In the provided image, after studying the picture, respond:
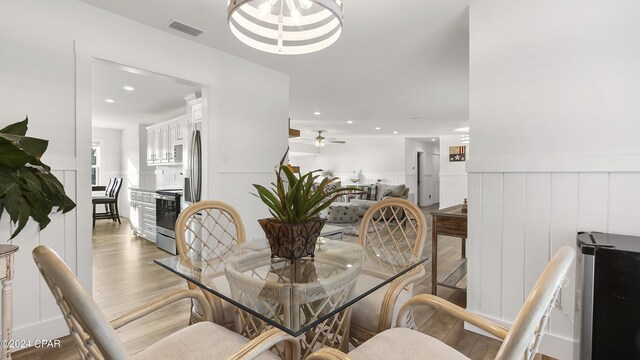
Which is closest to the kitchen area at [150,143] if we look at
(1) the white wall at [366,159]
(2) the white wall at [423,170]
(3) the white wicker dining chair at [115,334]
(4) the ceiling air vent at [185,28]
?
(4) the ceiling air vent at [185,28]

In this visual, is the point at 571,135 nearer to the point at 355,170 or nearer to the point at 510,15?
the point at 510,15

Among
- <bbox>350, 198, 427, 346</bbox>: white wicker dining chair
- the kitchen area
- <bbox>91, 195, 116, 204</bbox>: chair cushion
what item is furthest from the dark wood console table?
<bbox>91, 195, 116, 204</bbox>: chair cushion

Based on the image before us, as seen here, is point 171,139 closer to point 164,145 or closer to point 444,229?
point 164,145

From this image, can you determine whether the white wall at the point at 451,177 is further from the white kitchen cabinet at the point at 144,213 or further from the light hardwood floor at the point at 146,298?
the white kitchen cabinet at the point at 144,213

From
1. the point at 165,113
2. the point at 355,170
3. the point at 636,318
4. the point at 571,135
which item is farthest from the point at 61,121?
the point at 355,170

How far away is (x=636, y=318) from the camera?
4.53 ft

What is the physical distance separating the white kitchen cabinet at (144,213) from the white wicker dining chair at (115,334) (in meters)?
4.18

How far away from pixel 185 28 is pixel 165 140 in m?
3.57

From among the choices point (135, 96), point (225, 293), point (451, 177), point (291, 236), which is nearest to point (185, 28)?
point (291, 236)

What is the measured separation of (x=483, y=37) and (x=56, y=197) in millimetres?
3022

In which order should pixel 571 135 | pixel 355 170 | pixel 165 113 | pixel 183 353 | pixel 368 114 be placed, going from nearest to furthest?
pixel 183 353, pixel 571 135, pixel 165 113, pixel 368 114, pixel 355 170

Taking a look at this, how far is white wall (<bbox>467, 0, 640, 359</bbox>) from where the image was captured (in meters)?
1.71

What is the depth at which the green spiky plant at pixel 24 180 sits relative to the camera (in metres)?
1.57

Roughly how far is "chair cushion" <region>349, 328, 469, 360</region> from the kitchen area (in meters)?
2.71
